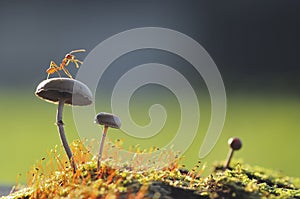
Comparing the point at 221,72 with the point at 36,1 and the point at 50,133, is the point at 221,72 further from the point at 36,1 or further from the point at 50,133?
the point at 36,1

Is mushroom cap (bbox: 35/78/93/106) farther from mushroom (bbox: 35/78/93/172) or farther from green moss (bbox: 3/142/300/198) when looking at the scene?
green moss (bbox: 3/142/300/198)

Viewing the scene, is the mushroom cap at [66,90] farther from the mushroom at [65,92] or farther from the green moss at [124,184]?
the green moss at [124,184]

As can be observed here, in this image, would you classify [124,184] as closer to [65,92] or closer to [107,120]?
[107,120]

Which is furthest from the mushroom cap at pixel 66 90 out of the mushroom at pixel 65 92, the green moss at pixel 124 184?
the green moss at pixel 124 184

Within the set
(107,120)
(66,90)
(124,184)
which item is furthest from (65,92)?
(124,184)

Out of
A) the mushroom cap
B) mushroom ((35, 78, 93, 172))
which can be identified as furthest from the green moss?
the mushroom cap

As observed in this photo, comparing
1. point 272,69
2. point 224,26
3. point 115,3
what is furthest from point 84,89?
point 115,3
